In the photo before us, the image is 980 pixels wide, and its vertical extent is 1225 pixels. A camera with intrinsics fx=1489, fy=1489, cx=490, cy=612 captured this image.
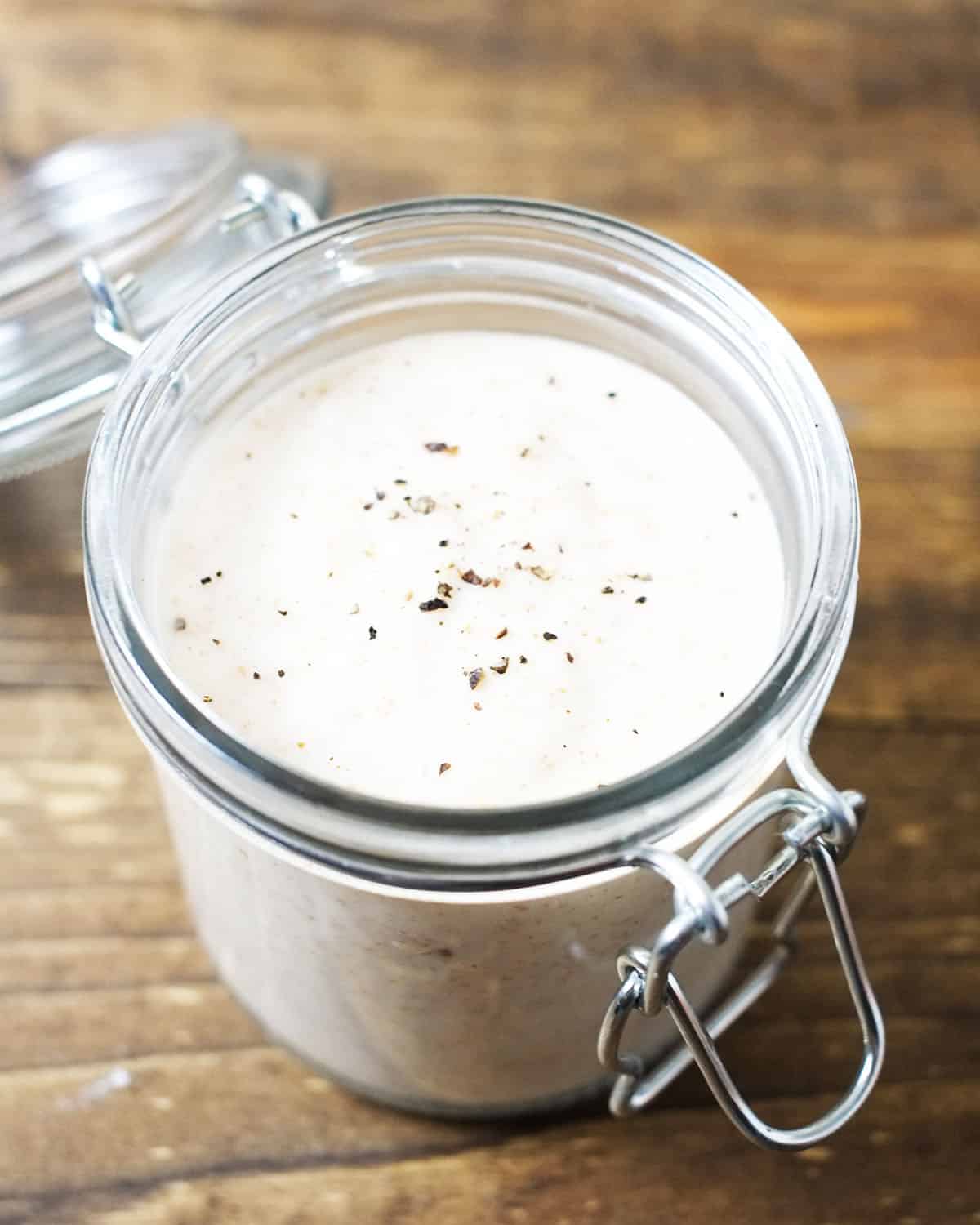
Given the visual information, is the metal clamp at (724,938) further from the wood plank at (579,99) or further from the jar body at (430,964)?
the wood plank at (579,99)

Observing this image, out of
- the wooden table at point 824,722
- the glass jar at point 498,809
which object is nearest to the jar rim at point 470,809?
the glass jar at point 498,809

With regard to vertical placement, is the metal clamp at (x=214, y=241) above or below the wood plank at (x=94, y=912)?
above

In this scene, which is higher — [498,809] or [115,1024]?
[498,809]

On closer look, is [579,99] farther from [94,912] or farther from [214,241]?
[94,912]

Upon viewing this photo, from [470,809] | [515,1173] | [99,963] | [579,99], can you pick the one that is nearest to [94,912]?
[99,963]

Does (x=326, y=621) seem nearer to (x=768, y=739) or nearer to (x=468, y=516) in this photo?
(x=468, y=516)

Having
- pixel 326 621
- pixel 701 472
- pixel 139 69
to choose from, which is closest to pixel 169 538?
pixel 326 621

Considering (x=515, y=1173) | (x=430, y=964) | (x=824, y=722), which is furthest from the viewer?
(x=824, y=722)
